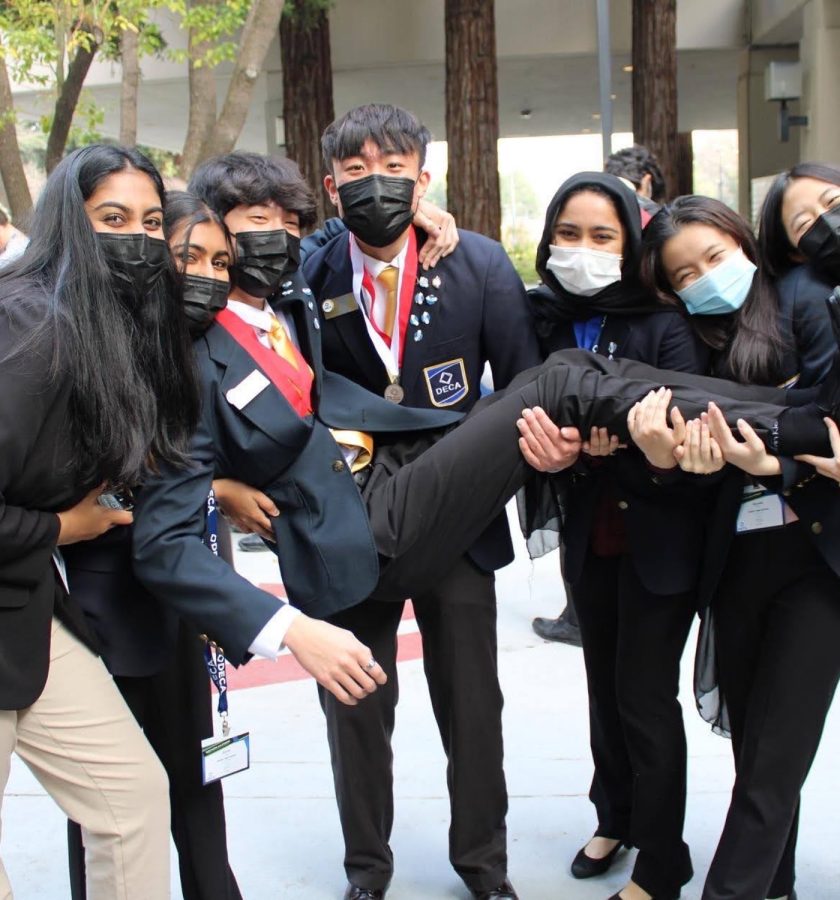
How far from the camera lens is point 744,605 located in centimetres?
264

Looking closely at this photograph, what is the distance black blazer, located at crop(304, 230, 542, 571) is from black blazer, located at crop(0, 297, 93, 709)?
1.03m

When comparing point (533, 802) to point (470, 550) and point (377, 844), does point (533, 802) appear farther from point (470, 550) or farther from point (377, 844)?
point (470, 550)

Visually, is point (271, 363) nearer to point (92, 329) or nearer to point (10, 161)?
point (92, 329)

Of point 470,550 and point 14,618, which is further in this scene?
Answer: point 470,550

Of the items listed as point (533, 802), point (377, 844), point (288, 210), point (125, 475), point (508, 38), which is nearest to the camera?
point (125, 475)

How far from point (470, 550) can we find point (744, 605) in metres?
0.69

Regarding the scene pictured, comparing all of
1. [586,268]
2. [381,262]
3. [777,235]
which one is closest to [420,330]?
[381,262]

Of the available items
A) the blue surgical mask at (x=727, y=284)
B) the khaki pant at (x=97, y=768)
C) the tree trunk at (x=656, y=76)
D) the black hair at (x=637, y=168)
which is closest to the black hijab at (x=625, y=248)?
the blue surgical mask at (x=727, y=284)

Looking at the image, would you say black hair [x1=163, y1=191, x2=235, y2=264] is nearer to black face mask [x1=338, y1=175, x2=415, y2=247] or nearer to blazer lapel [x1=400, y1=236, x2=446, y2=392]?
black face mask [x1=338, y1=175, x2=415, y2=247]

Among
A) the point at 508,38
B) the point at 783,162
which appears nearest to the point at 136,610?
the point at 508,38

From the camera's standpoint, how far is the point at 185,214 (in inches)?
101

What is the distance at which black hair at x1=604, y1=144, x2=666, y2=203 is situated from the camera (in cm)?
566

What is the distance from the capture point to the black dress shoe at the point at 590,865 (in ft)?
10.3

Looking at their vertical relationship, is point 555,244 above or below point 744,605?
above
